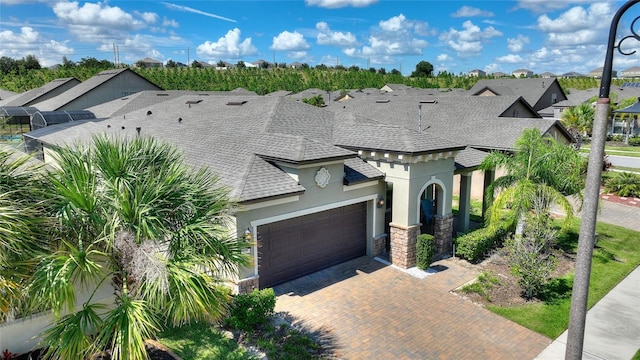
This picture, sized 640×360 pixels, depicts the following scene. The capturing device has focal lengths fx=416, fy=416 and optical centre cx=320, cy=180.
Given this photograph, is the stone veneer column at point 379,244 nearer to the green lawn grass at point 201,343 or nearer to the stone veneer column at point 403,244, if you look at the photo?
the stone veneer column at point 403,244

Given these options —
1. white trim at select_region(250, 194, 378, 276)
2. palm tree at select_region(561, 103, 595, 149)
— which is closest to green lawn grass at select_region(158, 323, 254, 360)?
white trim at select_region(250, 194, 378, 276)

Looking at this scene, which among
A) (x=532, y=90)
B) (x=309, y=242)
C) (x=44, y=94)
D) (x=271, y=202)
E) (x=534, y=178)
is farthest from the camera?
(x=532, y=90)

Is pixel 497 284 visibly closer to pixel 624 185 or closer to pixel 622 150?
pixel 624 185

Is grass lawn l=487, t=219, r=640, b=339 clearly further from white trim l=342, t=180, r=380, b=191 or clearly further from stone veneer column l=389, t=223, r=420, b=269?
Answer: white trim l=342, t=180, r=380, b=191

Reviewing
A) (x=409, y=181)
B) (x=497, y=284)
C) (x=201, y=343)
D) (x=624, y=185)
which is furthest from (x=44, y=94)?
(x=624, y=185)

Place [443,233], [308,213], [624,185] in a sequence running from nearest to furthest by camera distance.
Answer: [308,213]
[443,233]
[624,185]

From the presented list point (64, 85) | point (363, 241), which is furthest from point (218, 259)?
point (64, 85)

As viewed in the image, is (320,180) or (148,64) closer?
(320,180)

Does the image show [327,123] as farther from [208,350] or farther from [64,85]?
[64,85]
